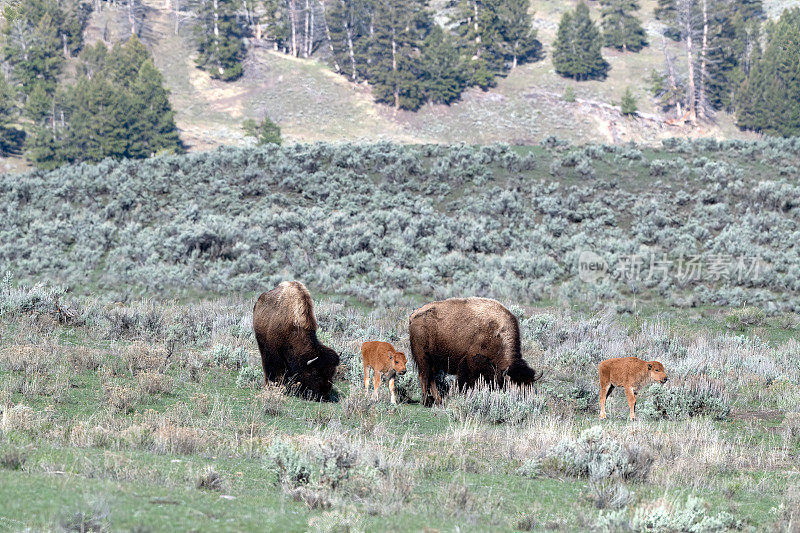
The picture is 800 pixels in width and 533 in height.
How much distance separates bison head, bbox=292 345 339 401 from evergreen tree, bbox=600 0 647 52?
85.4 m

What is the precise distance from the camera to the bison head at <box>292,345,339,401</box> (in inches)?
439

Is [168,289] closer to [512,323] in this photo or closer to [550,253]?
[550,253]

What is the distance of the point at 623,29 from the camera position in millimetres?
89000

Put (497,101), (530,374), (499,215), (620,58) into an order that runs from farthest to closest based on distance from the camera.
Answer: (620,58), (497,101), (499,215), (530,374)

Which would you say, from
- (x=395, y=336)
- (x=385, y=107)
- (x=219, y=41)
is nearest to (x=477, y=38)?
(x=385, y=107)

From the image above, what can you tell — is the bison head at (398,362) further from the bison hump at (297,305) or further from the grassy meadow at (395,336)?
the bison hump at (297,305)

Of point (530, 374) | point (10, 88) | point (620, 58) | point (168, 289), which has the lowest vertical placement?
point (168, 289)

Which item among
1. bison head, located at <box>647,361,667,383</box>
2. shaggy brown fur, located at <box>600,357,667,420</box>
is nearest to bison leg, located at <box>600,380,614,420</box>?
shaggy brown fur, located at <box>600,357,667,420</box>

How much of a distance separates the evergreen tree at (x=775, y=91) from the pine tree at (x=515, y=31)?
78.7 ft

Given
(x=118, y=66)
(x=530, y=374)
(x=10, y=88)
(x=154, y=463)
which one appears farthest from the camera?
(x=118, y=66)

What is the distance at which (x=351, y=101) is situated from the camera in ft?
259

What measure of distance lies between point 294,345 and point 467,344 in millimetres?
2561

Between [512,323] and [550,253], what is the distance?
16.4 meters

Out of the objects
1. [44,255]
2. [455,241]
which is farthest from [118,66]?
[455,241]
